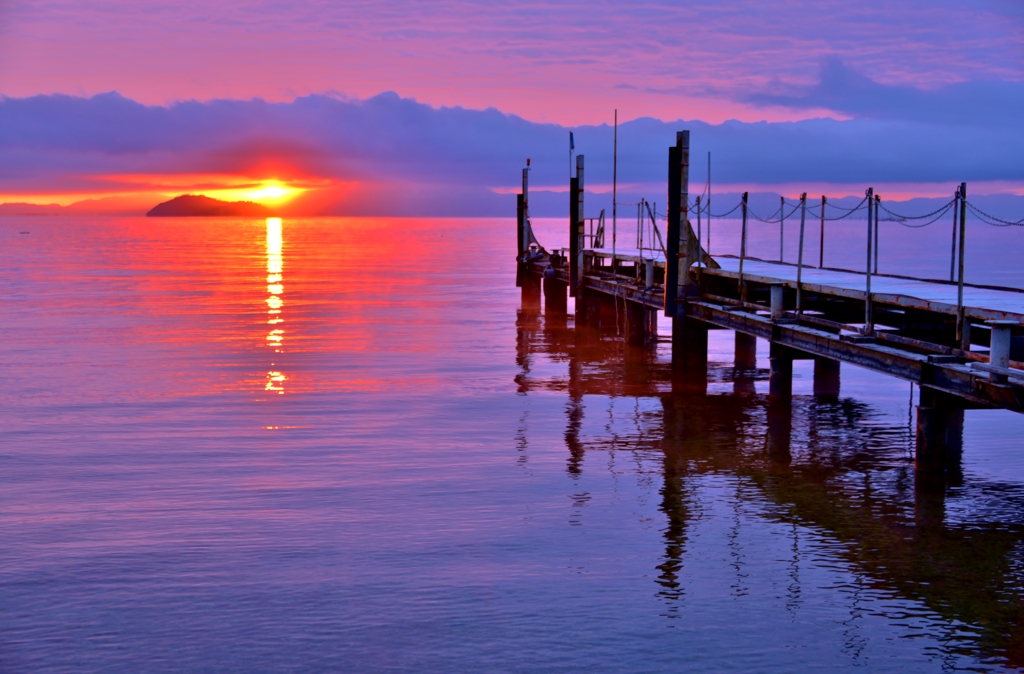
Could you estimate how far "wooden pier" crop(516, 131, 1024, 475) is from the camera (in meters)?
12.5

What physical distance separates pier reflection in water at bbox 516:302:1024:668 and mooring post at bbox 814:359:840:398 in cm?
8

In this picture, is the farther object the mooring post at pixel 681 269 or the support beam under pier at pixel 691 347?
the support beam under pier at pixel 691 347

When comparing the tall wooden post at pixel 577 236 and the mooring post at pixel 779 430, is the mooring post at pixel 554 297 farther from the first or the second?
the mooring post at pixel 779 430

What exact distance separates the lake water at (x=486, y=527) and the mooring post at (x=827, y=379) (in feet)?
1.10

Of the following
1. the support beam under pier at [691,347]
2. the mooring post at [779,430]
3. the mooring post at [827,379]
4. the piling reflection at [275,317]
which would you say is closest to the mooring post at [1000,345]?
the mooring post at [779,430]

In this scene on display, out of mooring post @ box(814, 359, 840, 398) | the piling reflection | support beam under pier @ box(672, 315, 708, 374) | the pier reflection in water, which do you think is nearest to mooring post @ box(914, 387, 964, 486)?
the pier reflection in water

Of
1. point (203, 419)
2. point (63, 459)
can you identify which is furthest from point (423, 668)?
point (203, 419)

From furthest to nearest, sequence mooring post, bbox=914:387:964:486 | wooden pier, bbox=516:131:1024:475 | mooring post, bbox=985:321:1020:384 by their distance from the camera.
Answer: mooring post, bbox=914:387:964:486, wooden pier, bbox=516:131:1024:475, mooring post, bbox=985:321:1020:384

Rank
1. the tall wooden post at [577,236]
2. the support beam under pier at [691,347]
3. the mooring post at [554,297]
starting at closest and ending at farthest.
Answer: the support beam under pier at [691,347] → the tall wooden post at [577,236] → the mooring post at [554,297]

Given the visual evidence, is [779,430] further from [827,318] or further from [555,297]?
[555,297]

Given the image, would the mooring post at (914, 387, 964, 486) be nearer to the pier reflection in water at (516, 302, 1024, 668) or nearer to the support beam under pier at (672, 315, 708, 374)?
the pier reflection in water at (516, 302, 1024, 668)

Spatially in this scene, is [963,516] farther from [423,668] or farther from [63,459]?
[63,459]

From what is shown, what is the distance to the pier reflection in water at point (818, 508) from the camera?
963 cm

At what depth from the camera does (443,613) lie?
9.36 metres
